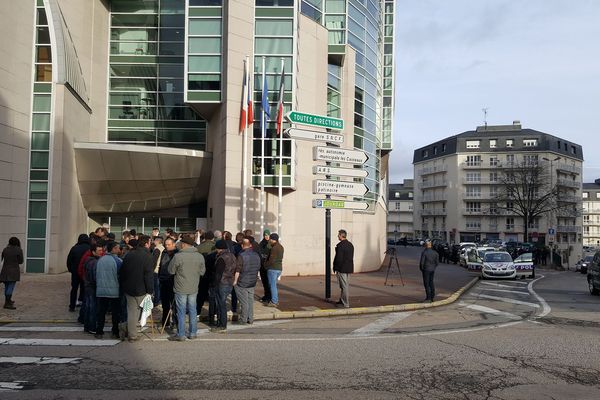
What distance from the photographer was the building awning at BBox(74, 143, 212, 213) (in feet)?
74.4

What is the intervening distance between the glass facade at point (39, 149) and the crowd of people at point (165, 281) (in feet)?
32.8

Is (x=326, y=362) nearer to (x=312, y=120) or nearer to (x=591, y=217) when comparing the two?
(x=312, y=120)

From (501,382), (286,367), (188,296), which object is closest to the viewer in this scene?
(501,382)

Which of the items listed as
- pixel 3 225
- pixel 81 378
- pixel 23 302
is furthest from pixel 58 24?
pixel 81 378

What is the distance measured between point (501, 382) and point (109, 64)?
84.0ft

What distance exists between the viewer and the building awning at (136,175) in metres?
22.7

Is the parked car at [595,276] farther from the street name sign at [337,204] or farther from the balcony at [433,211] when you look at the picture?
the balcony at [433,211]

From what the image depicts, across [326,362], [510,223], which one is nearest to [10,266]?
[326,362]

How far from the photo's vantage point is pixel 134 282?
849 cm

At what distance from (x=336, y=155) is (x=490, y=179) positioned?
79003 mm

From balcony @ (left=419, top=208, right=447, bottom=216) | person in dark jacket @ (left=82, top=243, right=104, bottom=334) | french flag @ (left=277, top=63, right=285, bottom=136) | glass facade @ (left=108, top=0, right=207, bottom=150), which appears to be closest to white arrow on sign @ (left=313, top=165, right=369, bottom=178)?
person in dark jacket @ (left=82, top=243, right=104, bottom=334)

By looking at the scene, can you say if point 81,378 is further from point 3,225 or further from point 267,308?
point 3,225

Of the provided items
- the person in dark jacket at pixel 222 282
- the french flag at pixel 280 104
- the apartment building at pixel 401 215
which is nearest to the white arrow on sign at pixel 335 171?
the person in dark jacket at pixel 222 282

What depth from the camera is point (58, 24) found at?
67.2 feet
